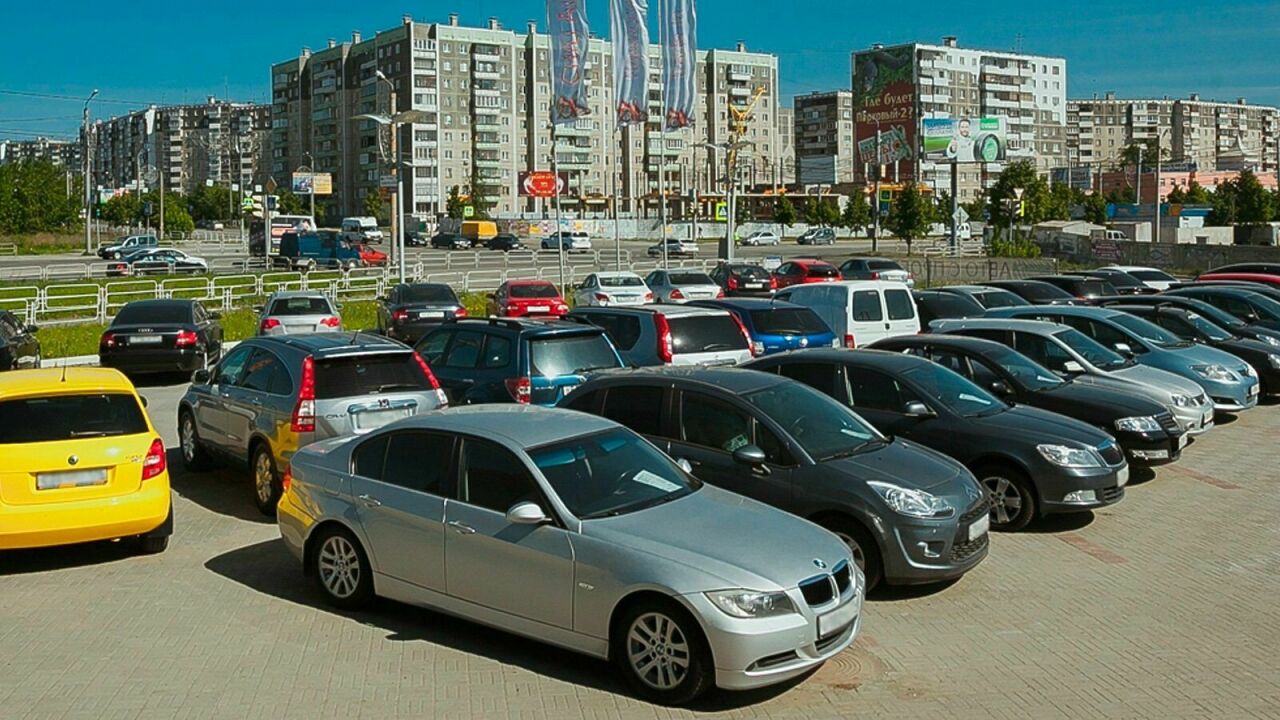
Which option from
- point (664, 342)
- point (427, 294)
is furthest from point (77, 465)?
point (427, 294)

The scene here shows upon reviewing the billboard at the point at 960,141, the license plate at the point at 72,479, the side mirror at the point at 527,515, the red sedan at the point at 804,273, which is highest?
the billboard at the point at 960,141

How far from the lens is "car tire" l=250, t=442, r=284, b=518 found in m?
11.4

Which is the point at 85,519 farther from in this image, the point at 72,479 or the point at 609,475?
the point at 609,475

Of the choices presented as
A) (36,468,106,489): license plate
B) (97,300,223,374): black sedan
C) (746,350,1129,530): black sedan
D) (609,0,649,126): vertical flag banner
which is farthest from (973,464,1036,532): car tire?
(609,0,649,126): vertical flag banner

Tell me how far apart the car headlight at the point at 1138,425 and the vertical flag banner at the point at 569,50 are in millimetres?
28972

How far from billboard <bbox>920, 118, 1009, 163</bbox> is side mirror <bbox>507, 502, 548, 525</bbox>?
80708 mm

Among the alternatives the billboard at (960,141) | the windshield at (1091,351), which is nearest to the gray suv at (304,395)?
the windshield at (1091,351)

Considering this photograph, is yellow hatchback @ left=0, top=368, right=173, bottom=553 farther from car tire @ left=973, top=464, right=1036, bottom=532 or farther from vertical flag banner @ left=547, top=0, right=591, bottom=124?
vertical flag banner @ left=547, top=0, right=591, bottom=124

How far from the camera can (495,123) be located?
133500 mm

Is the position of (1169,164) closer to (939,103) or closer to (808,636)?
(939,103)

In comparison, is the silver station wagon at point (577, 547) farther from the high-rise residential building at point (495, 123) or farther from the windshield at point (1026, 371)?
the high-rise residential building at point (495, 123)

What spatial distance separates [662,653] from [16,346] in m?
17.3

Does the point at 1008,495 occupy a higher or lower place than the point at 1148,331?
lower

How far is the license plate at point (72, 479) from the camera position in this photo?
360 inches
